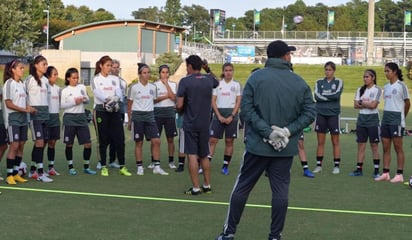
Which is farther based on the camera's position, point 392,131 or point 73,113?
point 73,113

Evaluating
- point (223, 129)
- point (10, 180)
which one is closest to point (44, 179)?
point (10, 180)

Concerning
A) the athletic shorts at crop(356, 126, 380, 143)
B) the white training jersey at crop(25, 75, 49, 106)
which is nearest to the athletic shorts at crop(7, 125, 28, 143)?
the white training jersey at crop(25, 75, 49, 106)

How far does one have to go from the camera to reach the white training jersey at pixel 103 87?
441 inches

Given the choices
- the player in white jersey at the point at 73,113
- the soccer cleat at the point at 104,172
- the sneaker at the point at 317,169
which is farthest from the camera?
the sneaker at the point at 317,169

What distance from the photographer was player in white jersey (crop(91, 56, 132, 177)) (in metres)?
11.2

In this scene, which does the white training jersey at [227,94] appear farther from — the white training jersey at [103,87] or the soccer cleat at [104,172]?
the soccer cleat at [104,172]

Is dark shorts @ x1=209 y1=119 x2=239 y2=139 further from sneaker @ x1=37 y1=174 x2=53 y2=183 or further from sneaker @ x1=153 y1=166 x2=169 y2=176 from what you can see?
sneaker @ x1=37 y1=174 x2=53 y2=183

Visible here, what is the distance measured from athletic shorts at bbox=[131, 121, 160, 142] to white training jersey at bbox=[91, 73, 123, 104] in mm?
620

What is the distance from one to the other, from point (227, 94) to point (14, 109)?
385cm

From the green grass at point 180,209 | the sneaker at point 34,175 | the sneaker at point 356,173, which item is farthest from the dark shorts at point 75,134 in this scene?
the sneaker at point 356,173

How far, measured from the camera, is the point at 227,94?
11.8 metres

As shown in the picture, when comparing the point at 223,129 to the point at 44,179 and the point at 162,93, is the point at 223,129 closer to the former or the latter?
the point at 162,93

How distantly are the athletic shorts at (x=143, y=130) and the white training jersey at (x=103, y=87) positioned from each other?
0.62m

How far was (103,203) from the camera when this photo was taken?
338 inches
